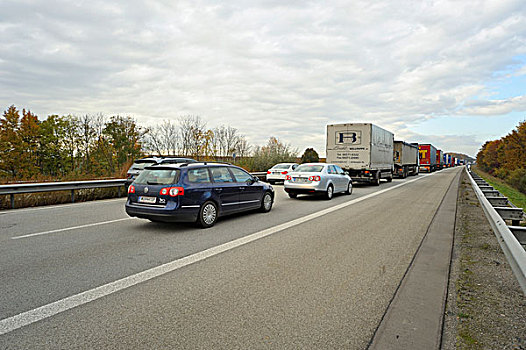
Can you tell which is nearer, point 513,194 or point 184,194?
point 184,194

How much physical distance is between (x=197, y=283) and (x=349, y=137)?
18.3m

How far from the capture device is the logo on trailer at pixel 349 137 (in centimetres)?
2112

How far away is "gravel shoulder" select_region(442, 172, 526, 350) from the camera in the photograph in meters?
3.18

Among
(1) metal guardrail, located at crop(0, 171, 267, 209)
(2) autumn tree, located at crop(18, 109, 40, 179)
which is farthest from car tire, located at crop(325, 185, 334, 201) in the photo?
(2) autumn tree, located at crop(18, 109, 40, 179)

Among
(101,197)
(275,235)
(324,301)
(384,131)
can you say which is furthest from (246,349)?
(384,131)

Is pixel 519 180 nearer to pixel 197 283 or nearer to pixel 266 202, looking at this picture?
pixel 266 202

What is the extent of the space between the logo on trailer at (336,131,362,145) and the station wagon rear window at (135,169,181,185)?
15318 mm

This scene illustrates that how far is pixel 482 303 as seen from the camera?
13.1ft

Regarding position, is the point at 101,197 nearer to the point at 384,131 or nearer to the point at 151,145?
the point at 384,131

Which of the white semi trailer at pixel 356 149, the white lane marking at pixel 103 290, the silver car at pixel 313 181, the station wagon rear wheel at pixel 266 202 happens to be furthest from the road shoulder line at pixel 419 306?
the white semi trailer at pixel 356 149

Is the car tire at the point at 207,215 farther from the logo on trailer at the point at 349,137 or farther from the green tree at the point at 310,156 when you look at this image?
the green tree at the point at 310,156

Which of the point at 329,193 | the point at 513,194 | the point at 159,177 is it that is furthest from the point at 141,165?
the point at 513,194

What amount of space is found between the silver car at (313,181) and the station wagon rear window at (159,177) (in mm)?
7346

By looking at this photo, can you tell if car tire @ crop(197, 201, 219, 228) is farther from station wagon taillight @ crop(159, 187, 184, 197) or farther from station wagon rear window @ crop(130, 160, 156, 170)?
station wagon rear window @ crop(130, 160, 156, 170)
